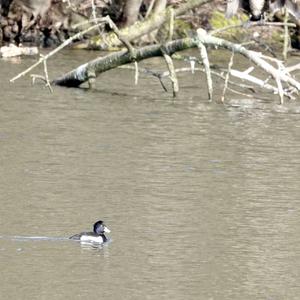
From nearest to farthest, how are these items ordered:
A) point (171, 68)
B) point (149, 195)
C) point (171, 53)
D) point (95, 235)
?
point (95, 235) < point (149, 195) < point (171, 68) < point (171, 53)

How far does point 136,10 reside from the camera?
32219 mm

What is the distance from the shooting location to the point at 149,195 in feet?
46.6

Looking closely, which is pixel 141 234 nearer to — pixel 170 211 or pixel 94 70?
pixel 170 211

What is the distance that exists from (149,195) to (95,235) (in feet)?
8.35

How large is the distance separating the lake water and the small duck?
8 cm

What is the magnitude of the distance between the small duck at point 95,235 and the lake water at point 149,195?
8 cm

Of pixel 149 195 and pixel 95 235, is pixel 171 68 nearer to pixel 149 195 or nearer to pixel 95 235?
pixel 149 195

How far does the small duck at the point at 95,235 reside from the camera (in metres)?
11.7

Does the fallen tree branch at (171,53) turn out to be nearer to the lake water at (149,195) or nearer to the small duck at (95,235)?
the lake water at (149,195)

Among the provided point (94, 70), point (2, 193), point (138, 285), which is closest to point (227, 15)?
point (94, 70)

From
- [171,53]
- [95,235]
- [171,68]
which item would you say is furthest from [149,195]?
[171,53]

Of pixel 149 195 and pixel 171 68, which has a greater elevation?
pixel 171 68

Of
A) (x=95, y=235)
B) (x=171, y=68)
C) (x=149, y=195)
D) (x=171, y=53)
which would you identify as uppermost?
(x=171, y=53)

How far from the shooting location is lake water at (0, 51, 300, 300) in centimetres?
1079
